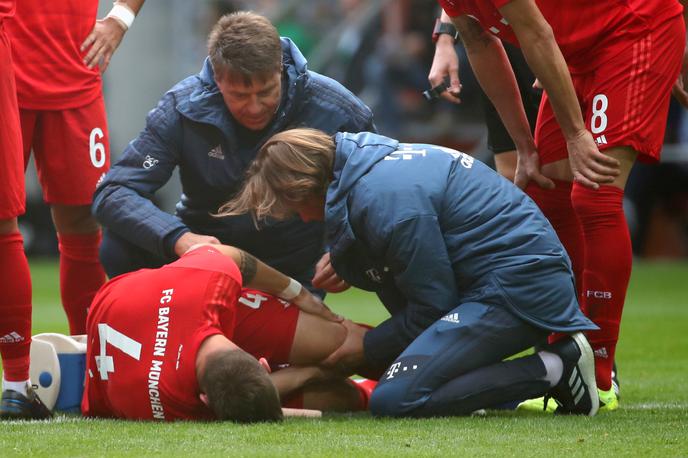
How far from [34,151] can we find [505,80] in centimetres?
189

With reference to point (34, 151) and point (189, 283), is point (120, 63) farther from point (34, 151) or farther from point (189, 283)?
point (189, 283)

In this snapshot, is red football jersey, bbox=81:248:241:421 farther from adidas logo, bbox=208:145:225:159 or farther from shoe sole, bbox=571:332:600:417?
shoe sole, bbox=571:332:600:417

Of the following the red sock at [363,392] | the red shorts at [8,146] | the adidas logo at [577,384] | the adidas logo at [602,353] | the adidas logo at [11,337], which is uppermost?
the red shorts at [8,146]

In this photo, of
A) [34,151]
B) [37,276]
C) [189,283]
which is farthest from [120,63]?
[189,283]

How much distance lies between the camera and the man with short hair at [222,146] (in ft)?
15.8

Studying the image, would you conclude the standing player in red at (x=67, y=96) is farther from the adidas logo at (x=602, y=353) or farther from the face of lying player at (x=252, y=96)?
the adidas logo at (x=602, y=353)

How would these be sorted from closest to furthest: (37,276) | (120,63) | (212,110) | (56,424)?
(56,424)
(212,110)
(37,276)
(120,63)

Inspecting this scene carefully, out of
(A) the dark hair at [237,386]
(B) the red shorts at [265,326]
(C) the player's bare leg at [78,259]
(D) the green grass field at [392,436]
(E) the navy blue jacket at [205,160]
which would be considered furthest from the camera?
(C) the player's bare leg at [78,259]

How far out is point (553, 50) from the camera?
14.2 feet

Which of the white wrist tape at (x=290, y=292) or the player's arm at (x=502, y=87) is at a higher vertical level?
the player's arm at (x=502, y=87)

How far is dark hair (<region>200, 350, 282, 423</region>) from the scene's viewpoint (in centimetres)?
387

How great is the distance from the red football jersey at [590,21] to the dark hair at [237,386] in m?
1.54

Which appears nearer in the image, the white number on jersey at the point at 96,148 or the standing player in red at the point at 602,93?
the standing player in red at the point at 602,93

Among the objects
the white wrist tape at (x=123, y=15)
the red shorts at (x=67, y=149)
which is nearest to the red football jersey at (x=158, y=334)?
the red shorts at (x=67, y=149)
